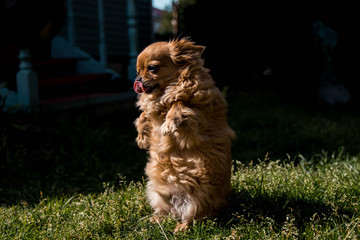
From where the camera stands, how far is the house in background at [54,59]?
465cm

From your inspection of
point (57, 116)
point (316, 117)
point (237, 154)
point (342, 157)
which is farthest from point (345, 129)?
point (57, 116)

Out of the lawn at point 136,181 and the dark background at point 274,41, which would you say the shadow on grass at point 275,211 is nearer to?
the lawn at point 136,181

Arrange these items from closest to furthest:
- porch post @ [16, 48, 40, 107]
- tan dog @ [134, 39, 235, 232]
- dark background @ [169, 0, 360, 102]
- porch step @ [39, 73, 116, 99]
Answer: tan dog @ [134, 39, 235, 232] < porch post @ [16, 48, 40, 107] < porch step @ [39, 73, 116, 99] < dark background @ [169, 0, 360, 102]

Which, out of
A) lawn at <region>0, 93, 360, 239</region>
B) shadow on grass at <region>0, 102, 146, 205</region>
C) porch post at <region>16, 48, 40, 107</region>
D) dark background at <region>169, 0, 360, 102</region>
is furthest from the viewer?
dark background at <region>169, 0, 360, 102</region>

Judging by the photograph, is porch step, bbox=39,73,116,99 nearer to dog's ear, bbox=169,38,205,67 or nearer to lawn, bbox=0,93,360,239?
lawn, bbox=0,93,360,239

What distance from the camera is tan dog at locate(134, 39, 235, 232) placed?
2209 millimetres

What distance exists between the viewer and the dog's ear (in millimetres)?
2293

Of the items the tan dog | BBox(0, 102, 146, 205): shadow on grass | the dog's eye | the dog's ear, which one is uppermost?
the dog's ear

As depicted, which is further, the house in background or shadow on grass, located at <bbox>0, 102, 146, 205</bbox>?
the house in background

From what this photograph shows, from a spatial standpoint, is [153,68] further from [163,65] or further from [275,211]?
[275,211]

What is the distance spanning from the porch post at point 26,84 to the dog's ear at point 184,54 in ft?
10.9

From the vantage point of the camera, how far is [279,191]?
286cm

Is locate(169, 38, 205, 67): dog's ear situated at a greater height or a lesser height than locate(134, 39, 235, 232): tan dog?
greater

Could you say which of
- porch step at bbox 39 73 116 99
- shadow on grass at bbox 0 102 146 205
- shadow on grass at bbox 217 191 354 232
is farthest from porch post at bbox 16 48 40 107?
shadow on grass at bbox 217 191 354 232
